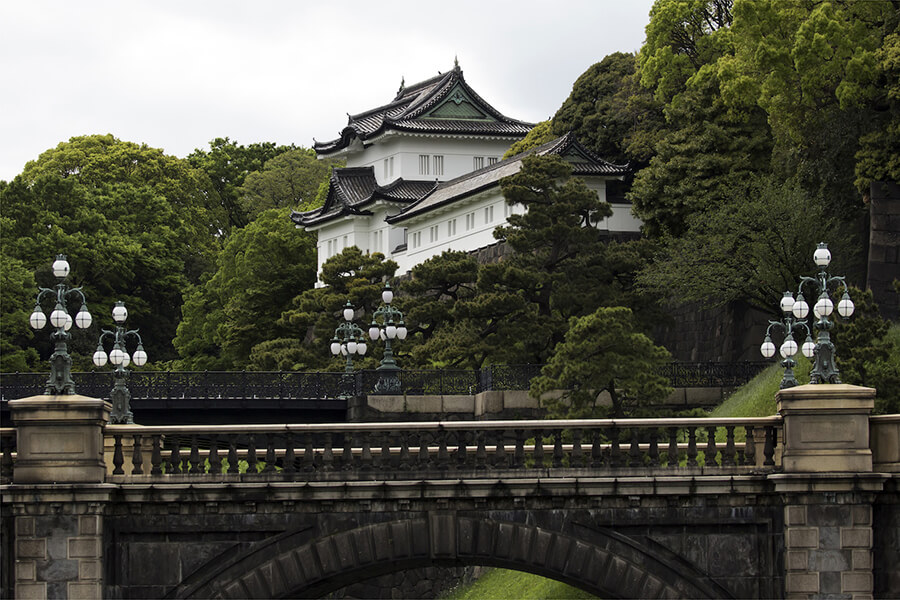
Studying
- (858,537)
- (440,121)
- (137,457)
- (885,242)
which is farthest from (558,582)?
(440,121)

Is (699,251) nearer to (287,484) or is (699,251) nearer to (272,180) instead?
(287,484)

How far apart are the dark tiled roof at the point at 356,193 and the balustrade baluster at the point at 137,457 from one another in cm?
5926

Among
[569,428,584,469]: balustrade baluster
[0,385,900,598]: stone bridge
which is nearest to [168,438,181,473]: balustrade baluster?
[0,385,900,598]: stone bridge

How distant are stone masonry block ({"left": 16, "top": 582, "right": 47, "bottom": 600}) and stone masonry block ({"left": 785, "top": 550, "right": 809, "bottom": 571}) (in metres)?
11.3

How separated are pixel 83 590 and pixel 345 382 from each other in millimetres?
29988

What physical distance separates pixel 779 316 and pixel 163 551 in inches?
1289

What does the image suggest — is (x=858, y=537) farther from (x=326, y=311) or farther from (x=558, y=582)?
(x=326, y=311)

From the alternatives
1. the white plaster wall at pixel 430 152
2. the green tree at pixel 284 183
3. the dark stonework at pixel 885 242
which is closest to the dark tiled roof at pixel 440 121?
the white plaster wall at pixel 430 152

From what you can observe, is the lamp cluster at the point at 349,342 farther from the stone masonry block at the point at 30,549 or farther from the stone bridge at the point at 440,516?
the stone masonry block at the point at 30,549

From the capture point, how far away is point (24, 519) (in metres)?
28.2

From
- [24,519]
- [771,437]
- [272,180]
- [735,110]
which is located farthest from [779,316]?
[272,180]

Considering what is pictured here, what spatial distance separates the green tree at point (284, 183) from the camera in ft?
371

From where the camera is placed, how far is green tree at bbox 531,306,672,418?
51.5 metres

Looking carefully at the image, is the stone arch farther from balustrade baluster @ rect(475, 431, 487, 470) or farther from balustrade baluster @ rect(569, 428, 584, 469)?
balustrade baluster @ rect(569, 428, 584, 469)
